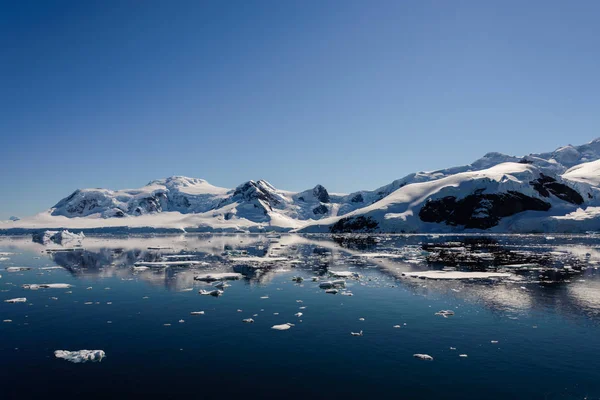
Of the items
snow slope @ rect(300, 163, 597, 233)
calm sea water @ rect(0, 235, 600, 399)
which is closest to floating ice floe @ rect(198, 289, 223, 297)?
calm sea water @ rect(0, 235, 600, 399)

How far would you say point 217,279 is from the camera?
34.7 meters

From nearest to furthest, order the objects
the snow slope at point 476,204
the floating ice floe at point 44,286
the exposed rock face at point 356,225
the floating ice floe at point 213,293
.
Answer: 1. the floating ice floe at point 213,293
2. the floating ice floe at point 44,286
3. the snow slope at point 476,204
4. the exposed rock face at point 356,225

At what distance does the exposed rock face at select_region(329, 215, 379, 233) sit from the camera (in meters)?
156

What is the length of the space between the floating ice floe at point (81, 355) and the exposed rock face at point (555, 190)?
167 metres

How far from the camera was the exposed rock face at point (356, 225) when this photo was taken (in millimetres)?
155775

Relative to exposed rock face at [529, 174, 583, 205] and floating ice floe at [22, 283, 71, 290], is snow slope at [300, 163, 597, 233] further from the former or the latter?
floating ice floe at [22, 283, 71, 290]

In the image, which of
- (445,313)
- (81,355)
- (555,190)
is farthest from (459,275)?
(555,190)

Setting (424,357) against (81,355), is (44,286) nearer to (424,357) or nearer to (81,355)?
(81,355)

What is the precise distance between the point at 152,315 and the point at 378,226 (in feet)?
449

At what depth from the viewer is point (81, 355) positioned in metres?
15.1

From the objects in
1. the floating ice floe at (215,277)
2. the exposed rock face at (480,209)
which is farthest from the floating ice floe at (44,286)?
the exposed rock face at (480,209)

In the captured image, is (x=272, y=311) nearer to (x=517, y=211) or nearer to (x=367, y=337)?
(x=367, y=337)

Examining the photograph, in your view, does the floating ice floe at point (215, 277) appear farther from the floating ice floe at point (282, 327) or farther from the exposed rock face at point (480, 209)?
the exposed rock face at point (480, 209)

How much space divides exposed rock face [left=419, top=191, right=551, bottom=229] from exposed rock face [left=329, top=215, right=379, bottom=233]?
19.1 metres
